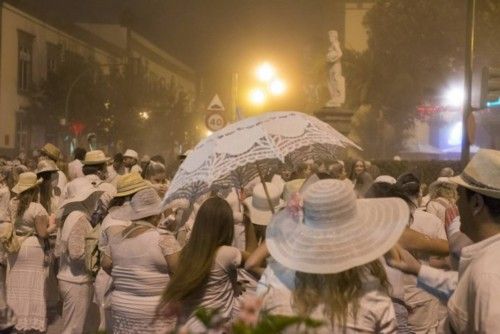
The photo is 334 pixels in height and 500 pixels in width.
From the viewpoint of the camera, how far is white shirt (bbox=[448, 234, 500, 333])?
3.28m

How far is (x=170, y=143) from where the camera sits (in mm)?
67500

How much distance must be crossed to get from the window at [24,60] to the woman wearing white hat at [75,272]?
4014cm

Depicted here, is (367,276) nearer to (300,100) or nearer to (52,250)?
(52,250)

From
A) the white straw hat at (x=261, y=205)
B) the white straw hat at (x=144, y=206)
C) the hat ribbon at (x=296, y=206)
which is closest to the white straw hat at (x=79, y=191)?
the white straw hat at (x=144, y=206)

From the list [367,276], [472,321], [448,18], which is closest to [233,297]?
[367,276]

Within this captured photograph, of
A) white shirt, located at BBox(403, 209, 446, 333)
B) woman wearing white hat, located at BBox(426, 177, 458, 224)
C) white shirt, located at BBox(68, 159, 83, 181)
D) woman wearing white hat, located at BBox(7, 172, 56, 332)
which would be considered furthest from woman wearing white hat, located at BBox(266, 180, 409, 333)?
white shirt, located at BBox(68, 159, 83, 181)

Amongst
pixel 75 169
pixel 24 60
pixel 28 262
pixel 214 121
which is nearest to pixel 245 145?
pixel 28 262

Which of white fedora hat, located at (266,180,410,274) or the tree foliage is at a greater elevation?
the tree foliage

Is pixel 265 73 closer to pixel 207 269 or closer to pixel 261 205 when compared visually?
pixel 261 205

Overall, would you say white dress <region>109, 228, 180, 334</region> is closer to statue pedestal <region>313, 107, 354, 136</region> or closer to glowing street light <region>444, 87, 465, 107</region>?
statue pedestal <region>313, 107, 354, 136</region>

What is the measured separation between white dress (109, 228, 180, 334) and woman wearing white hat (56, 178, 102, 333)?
2.56m

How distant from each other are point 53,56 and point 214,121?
129 ft

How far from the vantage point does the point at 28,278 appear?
30.0 ft

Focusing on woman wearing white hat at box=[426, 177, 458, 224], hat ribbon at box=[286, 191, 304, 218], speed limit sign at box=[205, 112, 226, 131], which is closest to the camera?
hat ribbon at box=[286, 191, 304, 218]
